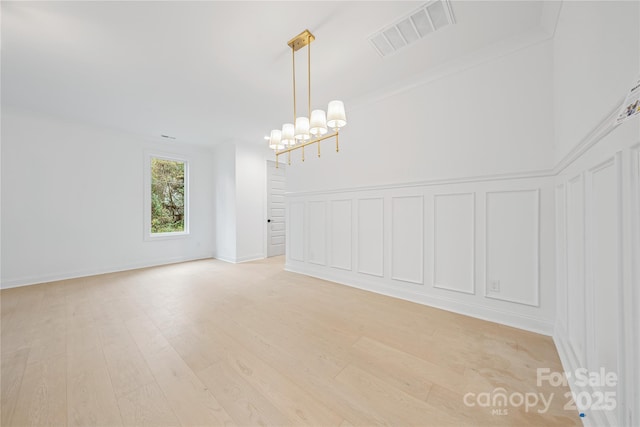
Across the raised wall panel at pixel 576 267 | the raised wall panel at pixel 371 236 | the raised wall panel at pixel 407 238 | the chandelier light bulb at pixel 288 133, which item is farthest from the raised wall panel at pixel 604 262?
the chandelier light bulb at pixel 288 133

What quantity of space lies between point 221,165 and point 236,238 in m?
1.85

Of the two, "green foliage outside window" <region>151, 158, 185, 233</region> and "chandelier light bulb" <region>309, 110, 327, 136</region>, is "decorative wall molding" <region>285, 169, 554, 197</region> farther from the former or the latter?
"green foliage outside window" <region>151, 158, 185, 233</region>

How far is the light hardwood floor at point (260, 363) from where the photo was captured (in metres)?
1.24

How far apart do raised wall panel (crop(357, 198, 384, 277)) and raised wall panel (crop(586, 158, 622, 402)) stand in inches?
77.2

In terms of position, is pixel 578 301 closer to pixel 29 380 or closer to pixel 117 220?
pixel 29 380

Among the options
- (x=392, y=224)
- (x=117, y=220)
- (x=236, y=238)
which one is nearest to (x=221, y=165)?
(x=236, y=238)

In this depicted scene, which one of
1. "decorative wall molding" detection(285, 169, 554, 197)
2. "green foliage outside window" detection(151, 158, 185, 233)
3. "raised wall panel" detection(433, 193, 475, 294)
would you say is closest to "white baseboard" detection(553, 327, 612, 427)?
"raised wall panel" detection(433, 193, 475, 294)

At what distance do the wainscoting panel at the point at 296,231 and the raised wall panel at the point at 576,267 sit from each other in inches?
128

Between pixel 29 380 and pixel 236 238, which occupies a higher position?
pixel 236 238

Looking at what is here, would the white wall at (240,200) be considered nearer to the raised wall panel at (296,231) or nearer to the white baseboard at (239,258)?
the white baseboard at (239,258)

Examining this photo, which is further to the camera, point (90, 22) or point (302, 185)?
point (302, 185)

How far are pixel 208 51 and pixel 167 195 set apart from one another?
12.8 ft

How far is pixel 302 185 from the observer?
4.10 metres

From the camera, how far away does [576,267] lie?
1405mm
